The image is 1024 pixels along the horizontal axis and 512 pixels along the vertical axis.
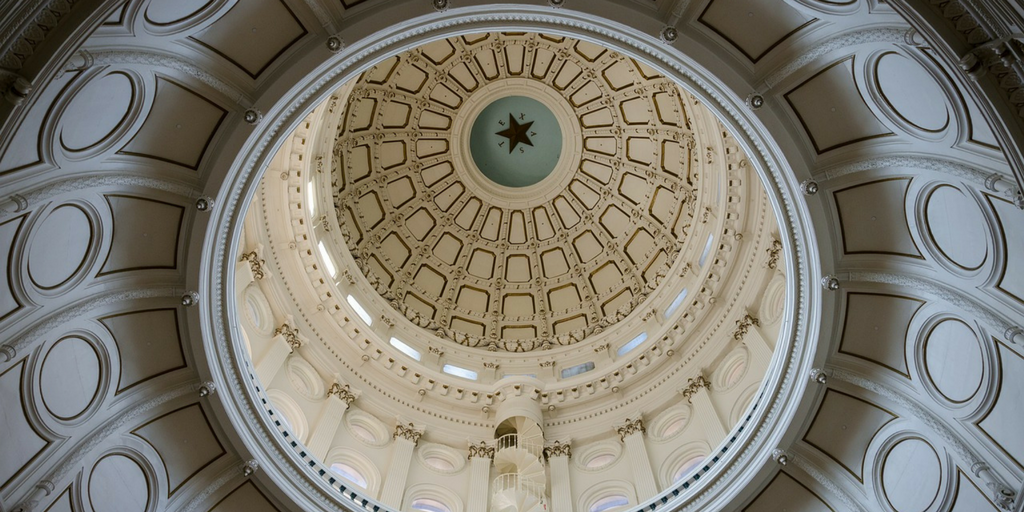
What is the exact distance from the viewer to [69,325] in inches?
563

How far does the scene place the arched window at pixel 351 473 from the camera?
22.4m

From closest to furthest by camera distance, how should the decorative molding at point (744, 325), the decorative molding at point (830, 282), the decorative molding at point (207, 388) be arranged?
1. the decorative molding at point (830, 282)
2. the decorative molding at point (207, 388)
3. the decorative molding at point (744, 325)

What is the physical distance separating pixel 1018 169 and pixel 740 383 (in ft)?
46.0

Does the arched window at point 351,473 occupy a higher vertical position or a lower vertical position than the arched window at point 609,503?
higher

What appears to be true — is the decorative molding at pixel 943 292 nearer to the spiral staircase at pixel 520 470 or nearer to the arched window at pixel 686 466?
the arched window at pixel 686 466

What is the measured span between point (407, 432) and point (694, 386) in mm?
10249

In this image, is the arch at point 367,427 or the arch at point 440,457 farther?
the arch at point 440,457

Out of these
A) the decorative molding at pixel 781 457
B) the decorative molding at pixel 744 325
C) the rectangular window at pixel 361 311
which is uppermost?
the rectangular window at pixel 361 311

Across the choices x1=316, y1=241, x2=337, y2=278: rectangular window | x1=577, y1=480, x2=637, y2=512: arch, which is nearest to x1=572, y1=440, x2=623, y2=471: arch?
x1=577, y1=480, x2=637, y2=512: arch

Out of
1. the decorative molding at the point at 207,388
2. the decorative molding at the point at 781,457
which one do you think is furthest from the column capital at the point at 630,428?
the decorative molding at the point at 207,388

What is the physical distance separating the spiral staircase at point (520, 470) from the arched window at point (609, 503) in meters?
1.66

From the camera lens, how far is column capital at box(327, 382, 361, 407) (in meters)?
24.2

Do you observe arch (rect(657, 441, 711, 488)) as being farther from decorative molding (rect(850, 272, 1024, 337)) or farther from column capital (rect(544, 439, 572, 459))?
decorative molding (rect(850, 272, 1024, 337))

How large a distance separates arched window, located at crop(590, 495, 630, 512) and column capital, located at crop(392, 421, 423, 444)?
6628 mm
